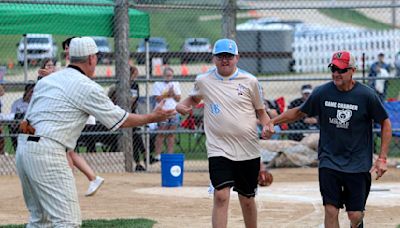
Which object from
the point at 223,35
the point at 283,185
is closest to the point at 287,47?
the point at 223,35

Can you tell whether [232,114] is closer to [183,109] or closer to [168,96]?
[183,109]

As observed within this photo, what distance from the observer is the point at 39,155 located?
6.91 meters

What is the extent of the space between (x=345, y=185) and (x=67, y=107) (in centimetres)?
270

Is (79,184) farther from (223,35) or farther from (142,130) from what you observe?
(223,35)

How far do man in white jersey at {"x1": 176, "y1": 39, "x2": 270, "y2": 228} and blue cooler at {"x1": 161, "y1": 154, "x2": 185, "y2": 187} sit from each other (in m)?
4.68

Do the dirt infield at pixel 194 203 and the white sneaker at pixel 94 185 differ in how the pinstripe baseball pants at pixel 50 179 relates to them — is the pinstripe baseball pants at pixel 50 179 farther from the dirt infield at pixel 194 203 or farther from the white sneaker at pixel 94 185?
the white sneaker at pixel 94 185

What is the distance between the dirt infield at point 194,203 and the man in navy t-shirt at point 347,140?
1886 millimetres

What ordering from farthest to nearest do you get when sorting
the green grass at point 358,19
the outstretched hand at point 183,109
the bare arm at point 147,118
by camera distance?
the green grass at point 358,19
the outstretched hand at point 183,109
the bare arm at point 147,118

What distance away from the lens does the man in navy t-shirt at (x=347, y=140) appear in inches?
324

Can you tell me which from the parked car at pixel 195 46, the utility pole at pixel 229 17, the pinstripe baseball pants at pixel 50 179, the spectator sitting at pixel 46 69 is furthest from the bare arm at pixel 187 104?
the parked car at pixel 195 46

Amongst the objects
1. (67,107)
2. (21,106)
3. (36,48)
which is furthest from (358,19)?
(67,107)

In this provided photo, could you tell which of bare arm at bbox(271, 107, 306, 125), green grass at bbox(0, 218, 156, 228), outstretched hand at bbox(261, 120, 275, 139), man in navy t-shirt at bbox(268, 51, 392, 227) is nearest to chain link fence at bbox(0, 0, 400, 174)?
green grass at bbox(0, 218, 156, 228)

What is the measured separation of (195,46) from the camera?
19906mm

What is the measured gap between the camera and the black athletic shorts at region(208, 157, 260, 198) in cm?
886
